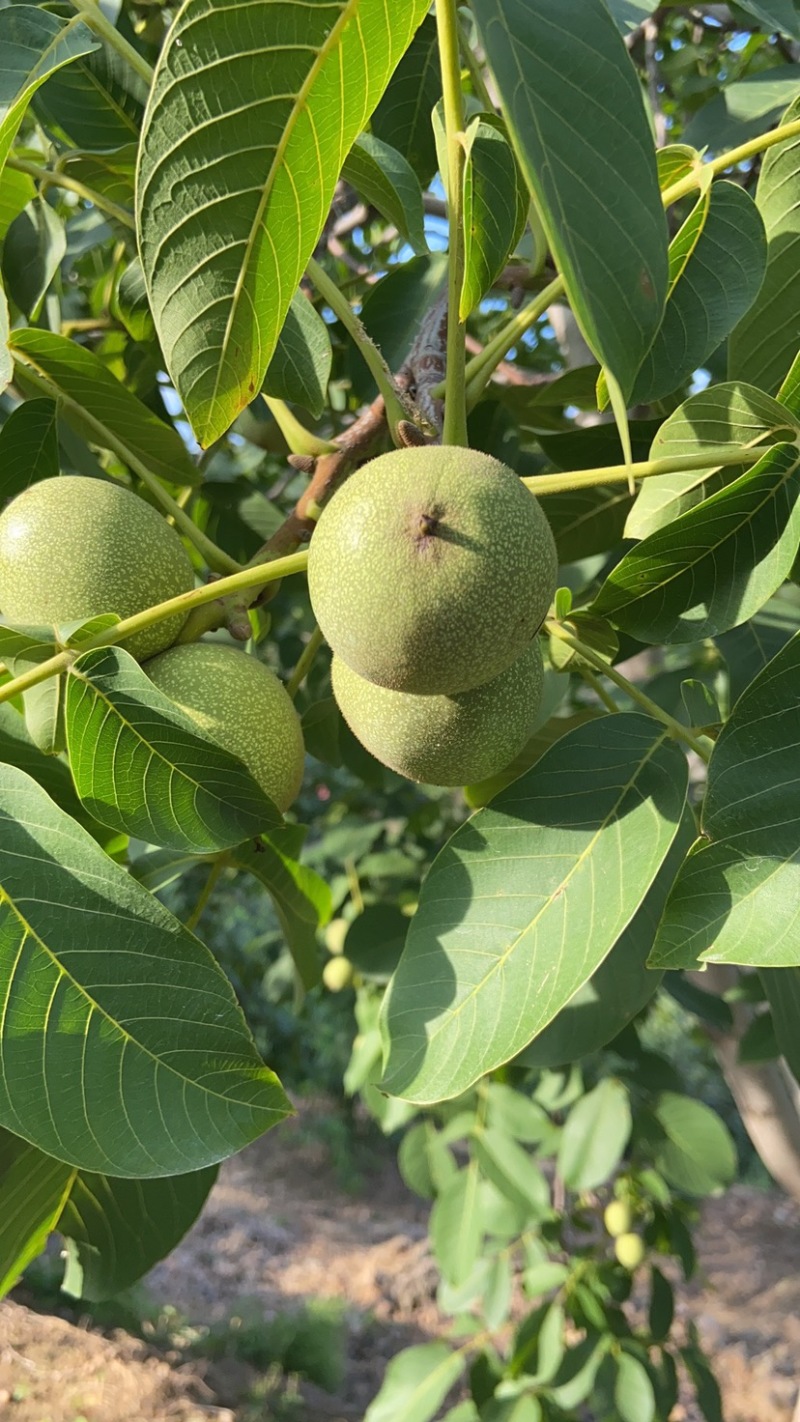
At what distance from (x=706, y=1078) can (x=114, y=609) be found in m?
6.65

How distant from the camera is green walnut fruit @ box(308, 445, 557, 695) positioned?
2.29ft

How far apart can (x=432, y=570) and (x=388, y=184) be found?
1.40 feet

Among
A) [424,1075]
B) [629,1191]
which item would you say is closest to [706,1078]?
[629,1191]

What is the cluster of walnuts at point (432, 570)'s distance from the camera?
697 millimetres

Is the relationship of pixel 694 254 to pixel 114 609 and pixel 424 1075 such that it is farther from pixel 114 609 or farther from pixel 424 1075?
pixel 424 1075

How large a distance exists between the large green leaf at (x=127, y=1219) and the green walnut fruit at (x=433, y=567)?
72cm

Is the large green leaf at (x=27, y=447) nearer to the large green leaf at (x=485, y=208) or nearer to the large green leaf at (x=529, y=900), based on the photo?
the large green leaf at (x=485, y=208)

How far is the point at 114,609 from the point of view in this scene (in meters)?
0.93

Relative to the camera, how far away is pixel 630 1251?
8.11 feet

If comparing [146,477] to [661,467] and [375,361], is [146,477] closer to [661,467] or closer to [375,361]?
[375,361]

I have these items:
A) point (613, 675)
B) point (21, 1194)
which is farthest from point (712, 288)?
point (21, 1194)

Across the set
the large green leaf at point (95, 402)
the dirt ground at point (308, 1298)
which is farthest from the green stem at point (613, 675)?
the dirt ground at point (308, 1298)

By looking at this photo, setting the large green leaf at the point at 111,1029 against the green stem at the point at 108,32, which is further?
the green stem at the point at 108,32

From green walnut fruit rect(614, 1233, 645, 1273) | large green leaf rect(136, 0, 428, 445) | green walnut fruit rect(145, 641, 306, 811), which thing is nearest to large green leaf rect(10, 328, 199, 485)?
green walnut fruit rect(145, 641, 306, 811)
